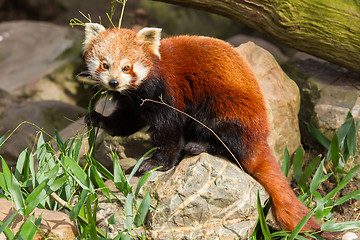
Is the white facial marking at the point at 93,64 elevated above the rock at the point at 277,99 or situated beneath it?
elevated above

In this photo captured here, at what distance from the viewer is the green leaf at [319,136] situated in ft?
13.6

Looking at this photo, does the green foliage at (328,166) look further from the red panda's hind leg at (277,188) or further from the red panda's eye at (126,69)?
the red panda's eye at (126,69)

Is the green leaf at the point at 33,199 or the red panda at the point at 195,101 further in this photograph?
the red panda at the point at 195,101

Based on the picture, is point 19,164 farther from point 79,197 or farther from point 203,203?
point 203,203

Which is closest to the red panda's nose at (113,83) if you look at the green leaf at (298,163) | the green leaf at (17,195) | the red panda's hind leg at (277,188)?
the green leaf at (17,195)

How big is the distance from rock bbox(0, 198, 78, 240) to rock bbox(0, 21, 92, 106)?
4271mm

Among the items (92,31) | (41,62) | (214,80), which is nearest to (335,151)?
(214,80)

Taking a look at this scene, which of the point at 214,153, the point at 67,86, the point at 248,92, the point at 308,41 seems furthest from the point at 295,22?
the point at 67,86

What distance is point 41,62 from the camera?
304 inches

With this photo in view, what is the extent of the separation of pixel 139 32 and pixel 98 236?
4.72 ft

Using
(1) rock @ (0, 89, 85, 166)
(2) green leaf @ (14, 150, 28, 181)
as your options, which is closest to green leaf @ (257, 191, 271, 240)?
(2) green leaf @ (14, 150, 28, 181)

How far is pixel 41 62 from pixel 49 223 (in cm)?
530

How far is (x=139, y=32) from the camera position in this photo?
3.14 metres

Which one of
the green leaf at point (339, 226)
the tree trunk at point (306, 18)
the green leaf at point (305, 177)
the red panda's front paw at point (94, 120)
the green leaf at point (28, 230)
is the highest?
the tree trunk at point (306, 18)
